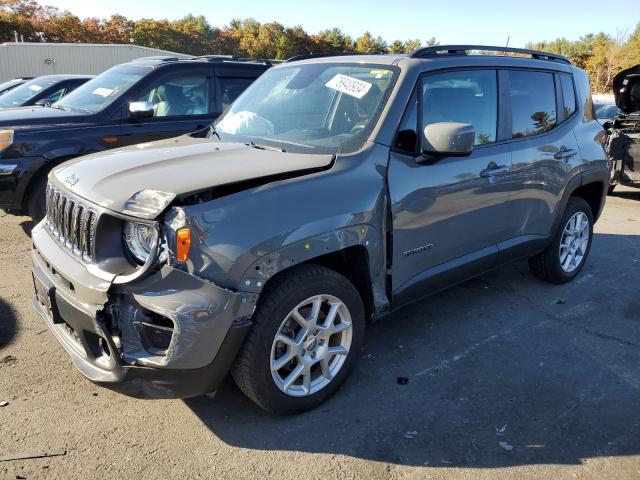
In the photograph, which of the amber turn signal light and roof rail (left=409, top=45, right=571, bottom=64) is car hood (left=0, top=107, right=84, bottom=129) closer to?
roof rail (left=409, top=45, right=571, bottom=64)

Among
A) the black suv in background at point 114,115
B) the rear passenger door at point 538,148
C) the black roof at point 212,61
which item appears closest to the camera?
the rear passenger door at point 538,148

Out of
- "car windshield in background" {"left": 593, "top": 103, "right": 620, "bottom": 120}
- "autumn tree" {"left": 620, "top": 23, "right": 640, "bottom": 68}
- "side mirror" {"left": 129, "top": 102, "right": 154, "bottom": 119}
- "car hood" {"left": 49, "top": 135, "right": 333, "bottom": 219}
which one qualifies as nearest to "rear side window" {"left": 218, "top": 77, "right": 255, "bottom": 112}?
"side mirror" {"left": 129, "top": 102, "right": 154, "bottom": 119}

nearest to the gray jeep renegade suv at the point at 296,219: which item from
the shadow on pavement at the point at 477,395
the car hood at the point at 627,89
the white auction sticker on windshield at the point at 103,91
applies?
the shadow on pavement at the point at 477,395

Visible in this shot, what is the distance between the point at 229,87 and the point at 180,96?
650 millimetres

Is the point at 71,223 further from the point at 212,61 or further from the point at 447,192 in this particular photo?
the point at 212,61

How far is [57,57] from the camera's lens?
97.9 ft

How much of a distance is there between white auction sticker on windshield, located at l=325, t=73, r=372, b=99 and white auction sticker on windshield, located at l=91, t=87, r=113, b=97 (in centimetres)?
371

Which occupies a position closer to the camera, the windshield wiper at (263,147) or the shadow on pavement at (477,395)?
the shadow on pavement at (477,395)

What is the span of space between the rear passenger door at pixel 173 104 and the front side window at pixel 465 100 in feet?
11.7

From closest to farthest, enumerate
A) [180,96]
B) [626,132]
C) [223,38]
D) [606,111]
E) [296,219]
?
[296,219], [180,96], [626,132], [606,111], [223,38]

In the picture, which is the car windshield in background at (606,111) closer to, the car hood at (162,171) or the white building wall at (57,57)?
the car hood at (162,171)

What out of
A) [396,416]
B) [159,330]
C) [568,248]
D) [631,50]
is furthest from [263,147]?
[631,50]

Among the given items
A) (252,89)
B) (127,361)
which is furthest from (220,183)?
(252,89)

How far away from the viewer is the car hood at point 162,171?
2445 millimetres
